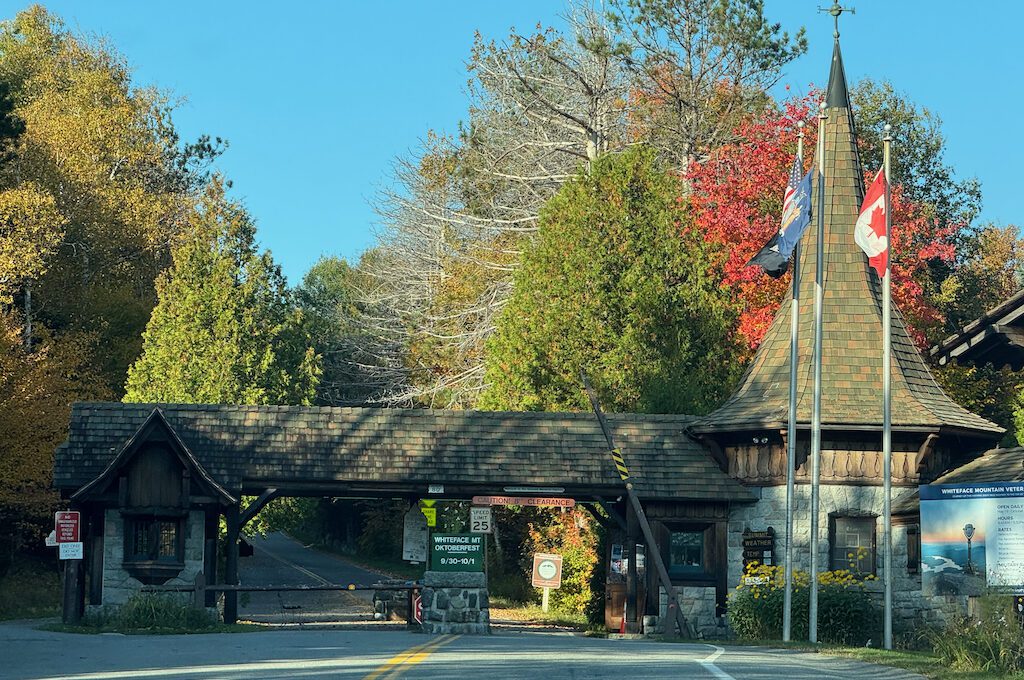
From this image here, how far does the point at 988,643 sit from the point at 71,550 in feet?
51.8

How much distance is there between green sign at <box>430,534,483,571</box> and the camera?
25.3 meters

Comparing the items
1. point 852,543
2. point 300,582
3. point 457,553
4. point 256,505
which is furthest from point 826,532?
point 300,582

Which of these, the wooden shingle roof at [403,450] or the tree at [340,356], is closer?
the wooden shingle roof at [403,450]

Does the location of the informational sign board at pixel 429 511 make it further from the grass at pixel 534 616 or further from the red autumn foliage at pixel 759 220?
the red autumn foliage at pixel 759 220

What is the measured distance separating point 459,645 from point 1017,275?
4900 cm

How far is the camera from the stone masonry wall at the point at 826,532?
26406 mm

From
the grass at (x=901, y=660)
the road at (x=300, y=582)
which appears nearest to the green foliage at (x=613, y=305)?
the road at (x=300, y=582)

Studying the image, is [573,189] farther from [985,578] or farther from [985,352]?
[985,578]

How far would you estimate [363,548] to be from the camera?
198 ft

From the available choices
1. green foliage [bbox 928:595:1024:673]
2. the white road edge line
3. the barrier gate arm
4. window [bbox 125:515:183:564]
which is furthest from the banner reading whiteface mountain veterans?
window [bbox 125:515:183:564]

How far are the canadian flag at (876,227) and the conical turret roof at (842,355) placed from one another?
2843mm

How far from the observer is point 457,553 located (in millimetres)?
25328

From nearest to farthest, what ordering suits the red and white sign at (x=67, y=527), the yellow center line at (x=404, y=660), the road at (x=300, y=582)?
1. the yellow center line at (x=404, y=660)
2. the red and white sign at (x=67, y=527)
3. the road at (x=300, y=582)

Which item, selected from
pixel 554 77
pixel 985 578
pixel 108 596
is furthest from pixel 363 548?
pixel 985 578
